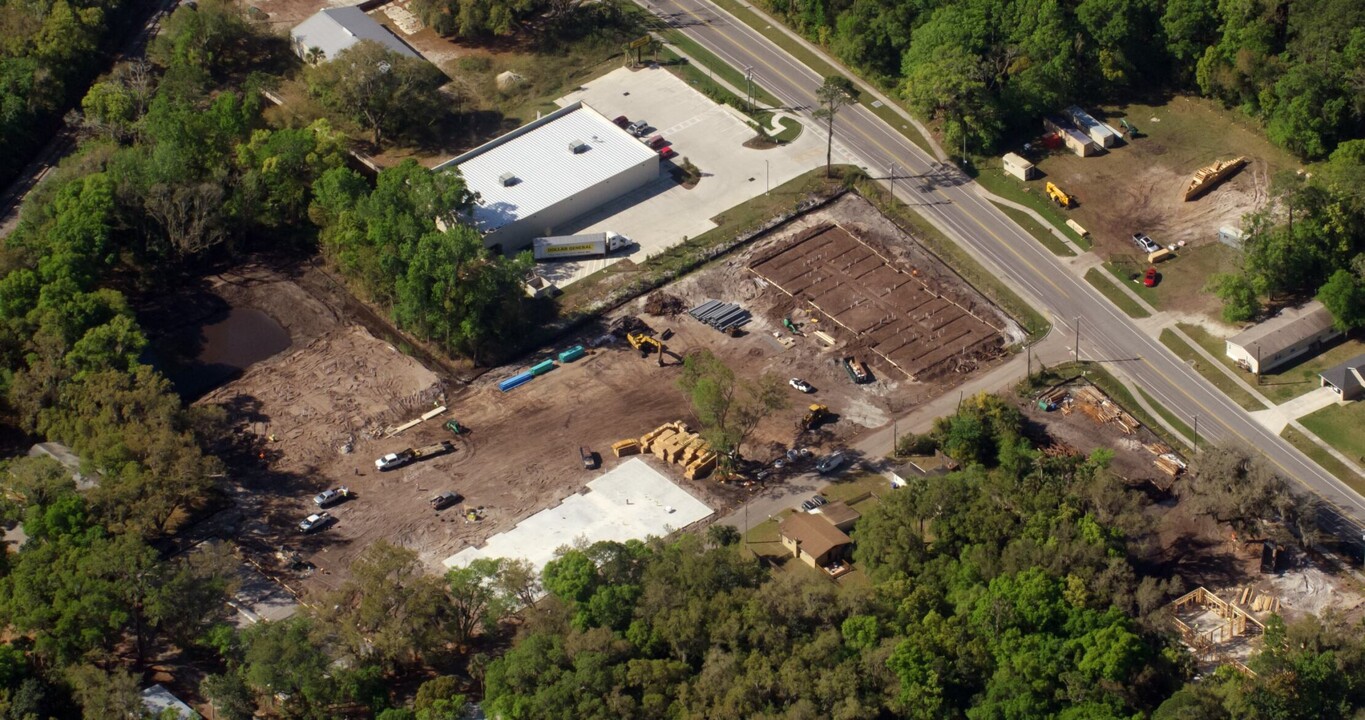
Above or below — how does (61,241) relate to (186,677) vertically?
above

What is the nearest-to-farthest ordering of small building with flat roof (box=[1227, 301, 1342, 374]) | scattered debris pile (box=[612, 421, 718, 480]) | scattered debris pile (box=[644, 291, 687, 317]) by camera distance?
1. scattered debris pile (box=[612, 421, 718, 480])
2. small building with flat roof (box=[1227, 301, 1342, 374])
3. scattered debris pile (box=[644, 291, 687, 317])

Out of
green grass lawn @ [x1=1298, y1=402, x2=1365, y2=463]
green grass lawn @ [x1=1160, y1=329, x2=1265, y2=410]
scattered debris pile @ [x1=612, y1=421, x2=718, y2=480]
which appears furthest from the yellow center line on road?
scattered debris pile @ [x1=612, y1=421, x2=718, y2=480]

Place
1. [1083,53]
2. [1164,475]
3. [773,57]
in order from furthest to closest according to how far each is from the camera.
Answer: [773,57]
[1083,53]
[1164,475]

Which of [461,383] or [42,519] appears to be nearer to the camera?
[42,519]

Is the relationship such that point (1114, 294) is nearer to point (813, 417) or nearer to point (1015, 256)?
point (1015, 256)

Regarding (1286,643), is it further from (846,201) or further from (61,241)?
(61,241)

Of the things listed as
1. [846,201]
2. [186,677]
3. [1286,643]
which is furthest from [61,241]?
[1286,643]

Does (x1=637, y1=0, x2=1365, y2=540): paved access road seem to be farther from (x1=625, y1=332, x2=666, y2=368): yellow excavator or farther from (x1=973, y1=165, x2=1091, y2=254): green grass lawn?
(x1=625, y1=332, x2=666, y2=368): yellow excavator
